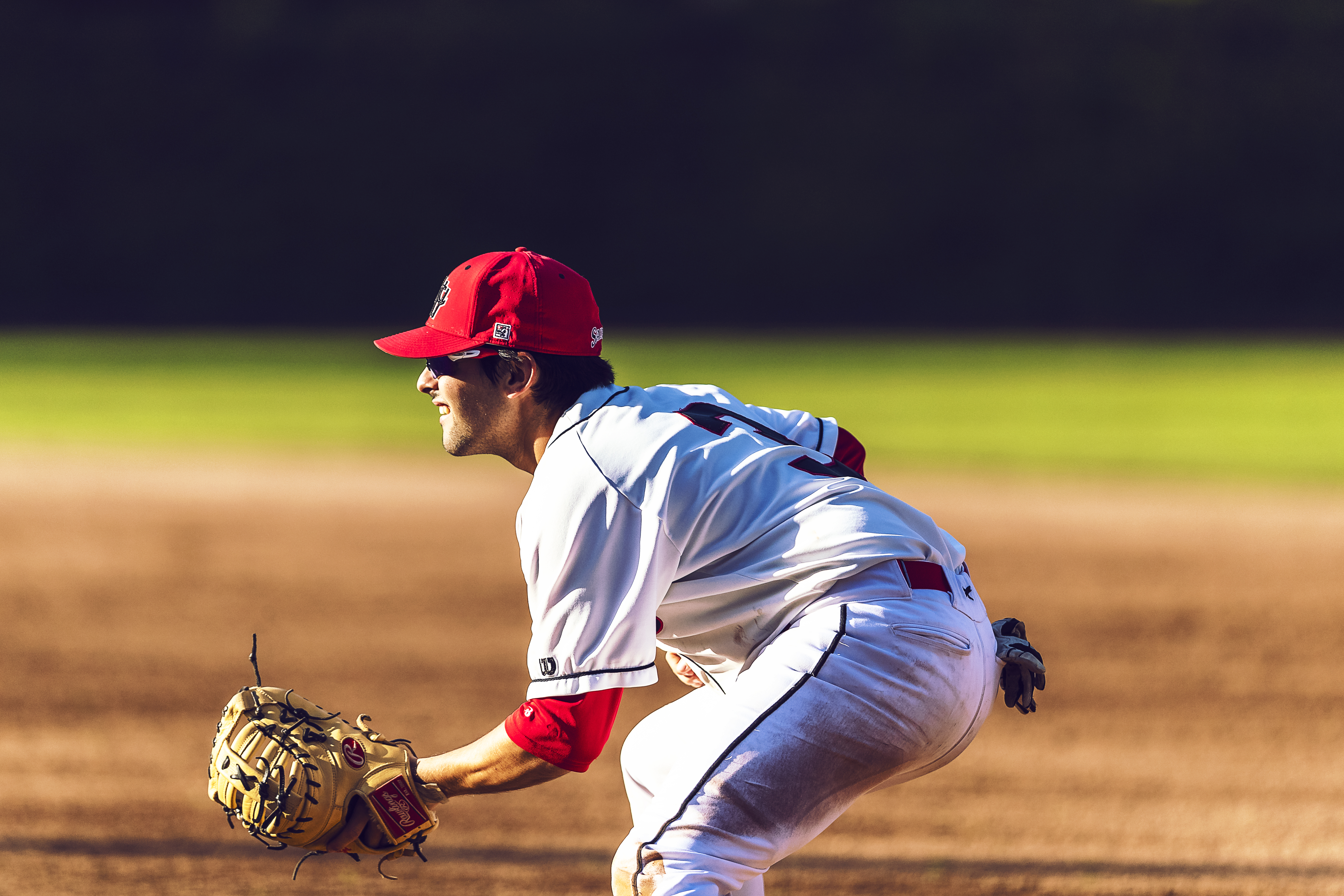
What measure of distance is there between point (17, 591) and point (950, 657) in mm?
6752

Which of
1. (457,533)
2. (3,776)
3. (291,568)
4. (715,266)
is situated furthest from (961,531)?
(715,266)

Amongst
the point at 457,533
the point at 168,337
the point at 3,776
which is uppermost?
the point at 3,776

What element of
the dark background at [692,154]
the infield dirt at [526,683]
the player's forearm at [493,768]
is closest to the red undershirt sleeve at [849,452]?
the player's forearm at [493,768]

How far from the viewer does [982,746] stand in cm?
534

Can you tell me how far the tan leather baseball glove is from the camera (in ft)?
8.61

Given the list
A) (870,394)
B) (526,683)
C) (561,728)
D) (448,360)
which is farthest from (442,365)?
(870,394)

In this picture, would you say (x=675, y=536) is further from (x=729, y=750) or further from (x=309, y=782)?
(x=309, y=782)

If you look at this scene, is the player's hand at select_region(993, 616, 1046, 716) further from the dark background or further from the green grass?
the dark background

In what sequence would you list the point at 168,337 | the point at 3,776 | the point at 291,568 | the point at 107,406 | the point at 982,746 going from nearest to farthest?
the point at 3,776, the point at 982,746, the point at 291,568, the point at 107,406, the point at 168,337

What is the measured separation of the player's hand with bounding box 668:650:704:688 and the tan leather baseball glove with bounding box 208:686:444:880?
0.56 metres

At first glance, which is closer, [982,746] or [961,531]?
[982,746]

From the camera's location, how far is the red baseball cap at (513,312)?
2.52 metres

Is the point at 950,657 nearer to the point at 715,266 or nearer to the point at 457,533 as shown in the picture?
the point at 457,533

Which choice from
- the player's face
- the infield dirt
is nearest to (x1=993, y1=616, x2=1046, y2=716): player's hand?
the player's face
